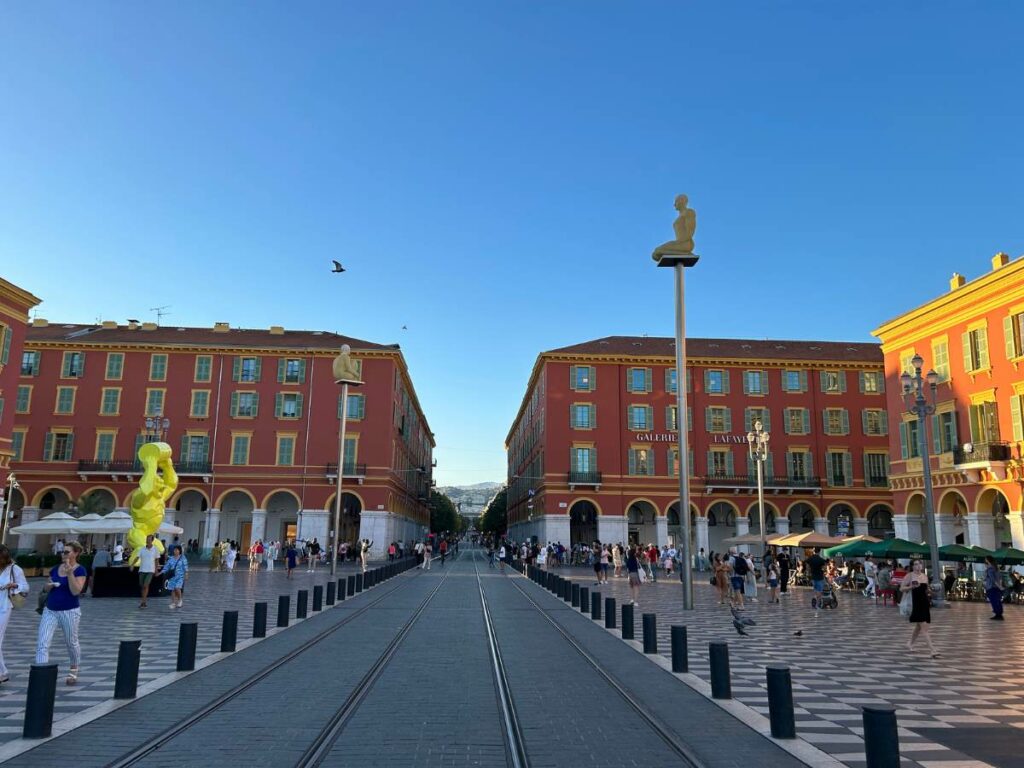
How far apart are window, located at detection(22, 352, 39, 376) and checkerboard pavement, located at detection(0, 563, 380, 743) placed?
29915mm

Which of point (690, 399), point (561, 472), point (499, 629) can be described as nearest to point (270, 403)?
point (561, 472)

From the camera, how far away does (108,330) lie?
57.0m

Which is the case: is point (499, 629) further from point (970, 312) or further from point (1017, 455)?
point (970, 312)

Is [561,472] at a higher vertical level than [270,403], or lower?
lower

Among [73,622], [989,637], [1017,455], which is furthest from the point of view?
[1017,455]

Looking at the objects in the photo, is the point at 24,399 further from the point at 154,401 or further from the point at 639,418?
the point at 639,418

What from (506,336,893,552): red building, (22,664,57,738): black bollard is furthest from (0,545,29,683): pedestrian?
(506,336,893,552): red building

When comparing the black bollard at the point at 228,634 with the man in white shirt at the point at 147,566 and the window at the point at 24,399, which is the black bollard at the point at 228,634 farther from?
the window at the point at 24,399

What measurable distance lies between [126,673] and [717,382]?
5146 cm

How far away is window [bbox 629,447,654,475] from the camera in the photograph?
177 feet

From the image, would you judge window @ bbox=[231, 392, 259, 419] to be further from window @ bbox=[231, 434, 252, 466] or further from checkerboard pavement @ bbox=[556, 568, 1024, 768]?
checkerboard pavement @ bbox=[556, 568, 1024, 768]

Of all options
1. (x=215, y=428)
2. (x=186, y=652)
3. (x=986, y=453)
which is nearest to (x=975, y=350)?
(x=986, y=453)

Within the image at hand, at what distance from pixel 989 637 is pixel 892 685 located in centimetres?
758

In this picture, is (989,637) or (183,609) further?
(183,609)
